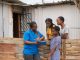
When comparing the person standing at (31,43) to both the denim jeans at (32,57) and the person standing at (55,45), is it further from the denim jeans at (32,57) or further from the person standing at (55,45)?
the person standing at (55,45)

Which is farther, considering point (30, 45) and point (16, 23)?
point (16, 23)

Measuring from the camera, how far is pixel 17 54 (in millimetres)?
11484

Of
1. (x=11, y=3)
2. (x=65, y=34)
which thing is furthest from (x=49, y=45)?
(x=11, y=3)

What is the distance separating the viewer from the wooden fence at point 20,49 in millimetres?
10789

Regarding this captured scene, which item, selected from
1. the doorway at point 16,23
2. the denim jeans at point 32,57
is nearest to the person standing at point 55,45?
the denim jeans at point 32,57

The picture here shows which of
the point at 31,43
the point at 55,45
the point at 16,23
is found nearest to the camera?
the point at 55,45

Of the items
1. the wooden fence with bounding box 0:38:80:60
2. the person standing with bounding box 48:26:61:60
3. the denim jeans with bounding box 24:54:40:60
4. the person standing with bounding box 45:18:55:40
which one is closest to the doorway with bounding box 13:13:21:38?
the wooden fence with bounding box 0:38:80:60

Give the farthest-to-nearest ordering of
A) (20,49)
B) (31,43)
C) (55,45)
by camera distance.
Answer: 1. (20,49)
2. (31,43)
3. (55,45)

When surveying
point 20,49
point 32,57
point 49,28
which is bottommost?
point 32,57

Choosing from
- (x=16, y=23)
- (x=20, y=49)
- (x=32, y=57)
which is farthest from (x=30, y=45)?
(x=16, y=23)

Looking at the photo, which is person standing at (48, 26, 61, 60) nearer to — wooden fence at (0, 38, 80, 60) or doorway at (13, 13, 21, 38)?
wooden fence at (0, 38, 80, 60)

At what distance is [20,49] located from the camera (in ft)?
37.4

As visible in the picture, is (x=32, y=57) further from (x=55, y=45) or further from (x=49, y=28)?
(x=49, y=28)

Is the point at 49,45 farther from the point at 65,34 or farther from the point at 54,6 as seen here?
the point at 54,6
